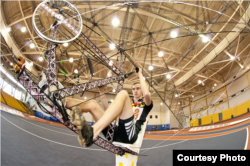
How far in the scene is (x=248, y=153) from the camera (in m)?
1.96

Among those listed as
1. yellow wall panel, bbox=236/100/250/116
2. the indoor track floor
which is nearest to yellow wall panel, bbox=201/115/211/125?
yellow wall panel, bbox=236/100/250/116

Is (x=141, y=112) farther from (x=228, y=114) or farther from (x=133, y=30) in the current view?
(x=228, y=114)

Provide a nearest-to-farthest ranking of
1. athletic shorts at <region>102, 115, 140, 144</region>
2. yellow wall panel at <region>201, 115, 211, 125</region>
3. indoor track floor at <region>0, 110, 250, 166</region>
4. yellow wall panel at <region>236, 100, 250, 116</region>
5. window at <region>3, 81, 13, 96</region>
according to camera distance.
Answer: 1. athletic shorts at <region>102, 115, 140, 144</region>
2. indoor track floor at <region>0, 110, 250, 166</region>
3. yellow wall panel at <region>236, 100, 250, 116</region>
4. window at <region>3, 81, 13, 96</region>
5. yellow wall panel at <region>201, 115, 211, 125</region>

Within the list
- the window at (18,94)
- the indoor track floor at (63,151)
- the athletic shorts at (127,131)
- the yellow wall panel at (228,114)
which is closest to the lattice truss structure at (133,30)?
the indoor track floor at (63,151)

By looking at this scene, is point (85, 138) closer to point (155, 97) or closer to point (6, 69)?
point (6, 69)

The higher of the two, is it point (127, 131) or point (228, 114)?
point (228, 114)

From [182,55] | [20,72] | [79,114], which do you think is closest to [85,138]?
[79,114]

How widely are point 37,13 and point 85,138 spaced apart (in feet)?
9.35

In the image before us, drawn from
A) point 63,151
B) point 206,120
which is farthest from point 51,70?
point 206,120

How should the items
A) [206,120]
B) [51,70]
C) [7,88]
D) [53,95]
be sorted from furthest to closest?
[206,120] < [7,88] < [51,70] < [53,95]

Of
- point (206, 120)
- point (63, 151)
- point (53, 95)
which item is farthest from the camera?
point (206, 120)

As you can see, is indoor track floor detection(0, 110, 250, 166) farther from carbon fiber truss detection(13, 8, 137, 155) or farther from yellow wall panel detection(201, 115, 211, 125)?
yellow wall panel detection(201, 115, 211, 125)

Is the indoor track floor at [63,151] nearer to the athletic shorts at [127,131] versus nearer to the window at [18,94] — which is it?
the athletic shorts at [127,131]

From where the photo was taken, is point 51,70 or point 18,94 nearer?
point 51,70
